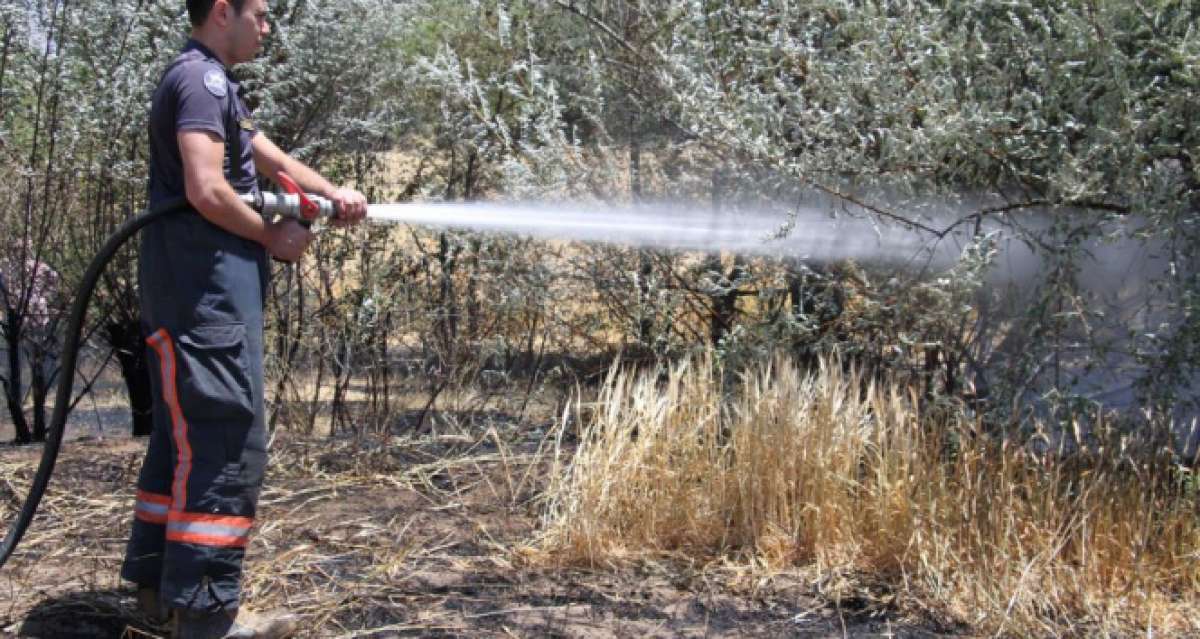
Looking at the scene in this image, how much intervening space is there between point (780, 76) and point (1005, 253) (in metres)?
1.15

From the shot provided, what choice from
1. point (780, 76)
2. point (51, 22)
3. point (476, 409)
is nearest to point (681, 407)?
point (780, 76)

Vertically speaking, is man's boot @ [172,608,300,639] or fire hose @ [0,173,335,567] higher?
fire hose @ [0,173,335,567]

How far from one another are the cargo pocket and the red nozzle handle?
0.36 meters

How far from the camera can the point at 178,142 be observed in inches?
126

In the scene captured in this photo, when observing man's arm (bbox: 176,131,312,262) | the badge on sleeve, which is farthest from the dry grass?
the badge on sleeve

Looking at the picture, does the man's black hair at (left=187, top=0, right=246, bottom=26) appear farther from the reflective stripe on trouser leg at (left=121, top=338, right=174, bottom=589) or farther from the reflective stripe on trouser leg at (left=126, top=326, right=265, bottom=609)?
the reflective stripe on trouser leg at (left=121, top=338, right=174, bottom=589)

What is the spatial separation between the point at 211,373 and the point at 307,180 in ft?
2.31

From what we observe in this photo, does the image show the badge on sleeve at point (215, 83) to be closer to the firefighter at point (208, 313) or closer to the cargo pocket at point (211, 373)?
the firefighter at point (208, 313)

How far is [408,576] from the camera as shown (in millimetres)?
3930

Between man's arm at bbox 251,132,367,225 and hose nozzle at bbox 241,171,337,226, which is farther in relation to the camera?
man's arm at bbox 251,132,367,225

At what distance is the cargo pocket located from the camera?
3205 millimetres

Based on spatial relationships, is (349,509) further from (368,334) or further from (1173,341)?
(1173,341)

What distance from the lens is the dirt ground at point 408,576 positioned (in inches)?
141

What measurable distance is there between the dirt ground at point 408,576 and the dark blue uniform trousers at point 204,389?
0.31 m
